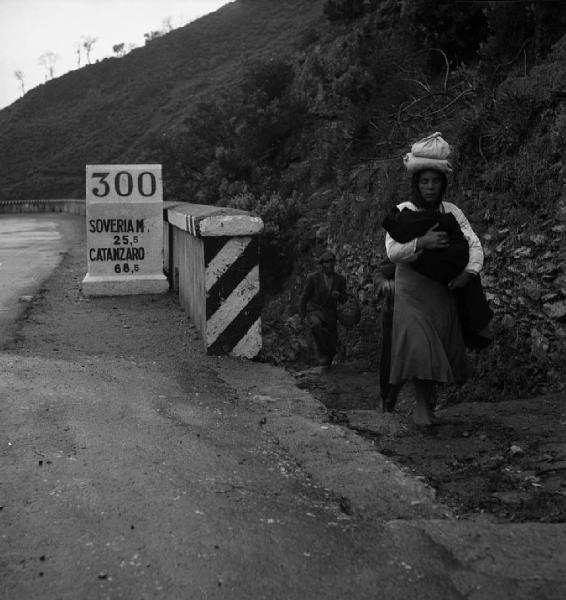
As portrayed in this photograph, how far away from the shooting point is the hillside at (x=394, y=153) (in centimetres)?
820

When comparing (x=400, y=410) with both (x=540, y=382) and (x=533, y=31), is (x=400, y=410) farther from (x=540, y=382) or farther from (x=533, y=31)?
(x=533, y=31)

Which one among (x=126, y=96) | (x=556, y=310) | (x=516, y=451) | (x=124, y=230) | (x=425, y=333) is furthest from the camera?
(x=126, y=96)

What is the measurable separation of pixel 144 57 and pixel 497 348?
273 ft

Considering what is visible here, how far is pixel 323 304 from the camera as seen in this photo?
9648 millimetres

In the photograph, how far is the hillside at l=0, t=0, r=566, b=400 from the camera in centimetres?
820

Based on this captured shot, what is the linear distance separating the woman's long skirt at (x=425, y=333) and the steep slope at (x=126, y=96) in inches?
2077

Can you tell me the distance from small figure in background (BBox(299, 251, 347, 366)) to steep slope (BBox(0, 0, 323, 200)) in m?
48.8

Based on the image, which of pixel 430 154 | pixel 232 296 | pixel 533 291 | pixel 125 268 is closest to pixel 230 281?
pixel 232 296

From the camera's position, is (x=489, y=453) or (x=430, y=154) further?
(x=430, y=154)

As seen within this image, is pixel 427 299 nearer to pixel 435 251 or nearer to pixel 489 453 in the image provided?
pixel 435 251

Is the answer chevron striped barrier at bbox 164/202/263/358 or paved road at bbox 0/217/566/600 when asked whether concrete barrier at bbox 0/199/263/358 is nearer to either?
chevron striped barrier at bbox 164/202/263/358

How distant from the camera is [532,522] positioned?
3748 mm

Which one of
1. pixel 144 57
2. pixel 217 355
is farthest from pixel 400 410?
pixel 144 57

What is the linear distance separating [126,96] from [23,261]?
64.2m
